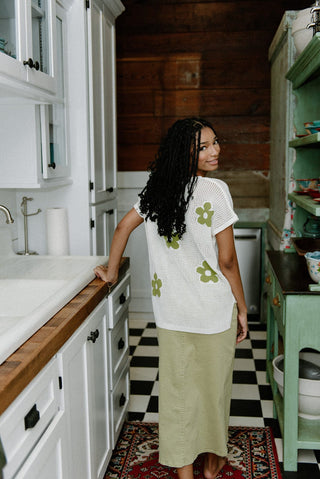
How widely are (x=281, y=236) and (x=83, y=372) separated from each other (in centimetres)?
185

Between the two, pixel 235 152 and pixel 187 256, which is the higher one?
pixel 235 152

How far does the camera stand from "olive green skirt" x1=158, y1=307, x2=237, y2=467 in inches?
85.6

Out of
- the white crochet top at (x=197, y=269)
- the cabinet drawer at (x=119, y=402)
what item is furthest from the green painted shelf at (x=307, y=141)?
the cabinet drawer at (x=119, y=402)

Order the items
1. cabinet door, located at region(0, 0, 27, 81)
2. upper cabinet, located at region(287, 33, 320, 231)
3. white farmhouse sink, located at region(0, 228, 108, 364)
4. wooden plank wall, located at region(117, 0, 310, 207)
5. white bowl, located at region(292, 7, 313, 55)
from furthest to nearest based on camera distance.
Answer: wooden plank wall, located at region(117, 0, 310, 207)
upper cabinet, located at region(287, 33, 320, 231)
white bowl, located at region(292, 7, 313, 55)
cabinet door, located at region(0, 0, 27, 81)
white farmhouse sink, located at region(0, 228, 108, 364)

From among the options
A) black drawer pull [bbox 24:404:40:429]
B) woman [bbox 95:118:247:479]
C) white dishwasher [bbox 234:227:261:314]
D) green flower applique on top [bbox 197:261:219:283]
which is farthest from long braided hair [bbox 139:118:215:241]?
white dishwasher [bbox 234:227:261:314]

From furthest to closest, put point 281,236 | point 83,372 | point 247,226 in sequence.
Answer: point 247,226
point 281,236
point 83,372

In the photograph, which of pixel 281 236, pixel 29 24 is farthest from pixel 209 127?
pixel 281 236

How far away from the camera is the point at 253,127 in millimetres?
4629

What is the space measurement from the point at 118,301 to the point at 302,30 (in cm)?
176

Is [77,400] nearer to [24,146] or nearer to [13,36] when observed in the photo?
[24,146]

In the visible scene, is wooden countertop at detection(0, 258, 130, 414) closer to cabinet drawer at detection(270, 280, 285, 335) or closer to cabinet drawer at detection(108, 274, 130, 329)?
cabinet drawer at detection(108, 274, 130, 329)

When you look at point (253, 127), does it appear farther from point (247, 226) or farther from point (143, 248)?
point (143, 248)

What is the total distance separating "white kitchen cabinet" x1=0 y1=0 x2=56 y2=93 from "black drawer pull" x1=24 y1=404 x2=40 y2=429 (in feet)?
3.49

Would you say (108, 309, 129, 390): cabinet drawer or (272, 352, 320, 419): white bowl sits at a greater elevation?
(108, 309, 129, 390): cabinet drawer
